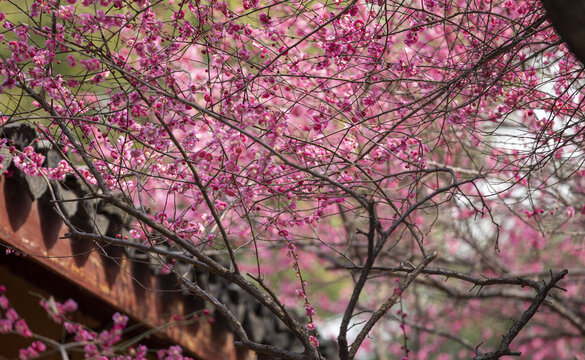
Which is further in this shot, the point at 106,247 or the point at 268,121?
the point at 106,247

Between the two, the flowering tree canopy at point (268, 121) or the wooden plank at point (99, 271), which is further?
the wooden plank at point (99, 271)

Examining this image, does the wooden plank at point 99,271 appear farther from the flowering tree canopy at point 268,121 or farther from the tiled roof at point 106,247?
the flowering tree canopy at point 268,121

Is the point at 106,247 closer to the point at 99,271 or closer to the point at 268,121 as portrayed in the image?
the point at 99,271

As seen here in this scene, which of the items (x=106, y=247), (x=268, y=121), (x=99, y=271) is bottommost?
(x=99, y=271)

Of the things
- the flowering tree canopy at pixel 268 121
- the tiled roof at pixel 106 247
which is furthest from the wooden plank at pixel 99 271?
the flowering tree canopy at pixel 268 121

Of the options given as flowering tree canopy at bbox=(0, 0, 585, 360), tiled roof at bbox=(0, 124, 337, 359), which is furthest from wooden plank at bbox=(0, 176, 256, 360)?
flowering tree canopy at bbox=(0, 0, 585, 360)

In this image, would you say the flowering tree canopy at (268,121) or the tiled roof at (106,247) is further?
the tiled roof at (106,247)

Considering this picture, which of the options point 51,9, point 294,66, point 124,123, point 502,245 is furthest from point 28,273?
point 502,245

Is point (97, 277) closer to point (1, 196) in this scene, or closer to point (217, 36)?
point (1, 196)

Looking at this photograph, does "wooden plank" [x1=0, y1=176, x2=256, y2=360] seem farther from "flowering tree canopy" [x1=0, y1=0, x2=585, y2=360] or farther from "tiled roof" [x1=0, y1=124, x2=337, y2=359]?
→ "flowering tree canopy" [x1=0, y1=0, x2=585, y2=360]

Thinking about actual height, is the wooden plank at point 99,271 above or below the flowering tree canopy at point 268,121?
below

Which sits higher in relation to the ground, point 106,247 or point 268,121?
point 268,121

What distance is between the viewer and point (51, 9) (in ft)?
11.3

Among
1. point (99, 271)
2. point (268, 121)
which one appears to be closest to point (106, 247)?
point (99, 271)
